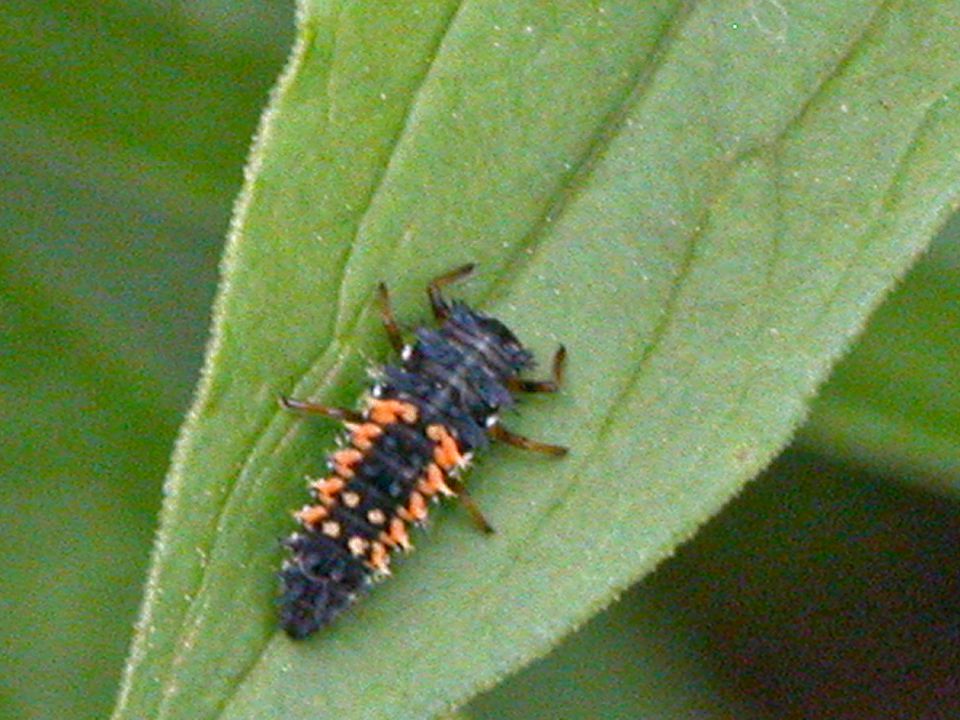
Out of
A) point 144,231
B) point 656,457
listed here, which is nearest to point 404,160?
point 656,457

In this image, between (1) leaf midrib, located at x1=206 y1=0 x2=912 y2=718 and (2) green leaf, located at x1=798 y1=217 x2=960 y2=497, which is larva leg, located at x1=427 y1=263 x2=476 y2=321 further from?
(2) green leaf, located at x1=798 y1=217 x2=960 y2=497

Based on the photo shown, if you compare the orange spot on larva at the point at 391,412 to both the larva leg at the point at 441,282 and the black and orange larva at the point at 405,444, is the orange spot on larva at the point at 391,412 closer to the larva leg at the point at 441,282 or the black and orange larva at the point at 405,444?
the black and orange larva at the point at 405,444

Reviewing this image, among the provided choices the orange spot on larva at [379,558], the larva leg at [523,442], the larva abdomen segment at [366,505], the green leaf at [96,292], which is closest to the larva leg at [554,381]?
the larva leg at [523,442]

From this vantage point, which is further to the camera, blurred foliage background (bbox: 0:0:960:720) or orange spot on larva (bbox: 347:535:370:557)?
blurred foliage background (bbox: 0:0:960:720)

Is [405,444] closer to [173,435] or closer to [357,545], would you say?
[357,545]

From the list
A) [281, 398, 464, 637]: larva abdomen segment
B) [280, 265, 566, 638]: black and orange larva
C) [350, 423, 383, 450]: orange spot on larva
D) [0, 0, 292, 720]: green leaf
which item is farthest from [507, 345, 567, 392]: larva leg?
[0, 0, 292, 720]: green leaf

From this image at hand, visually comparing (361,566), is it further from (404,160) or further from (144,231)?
(144,231)
